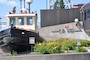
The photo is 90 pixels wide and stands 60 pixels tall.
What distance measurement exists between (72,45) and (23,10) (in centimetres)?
722

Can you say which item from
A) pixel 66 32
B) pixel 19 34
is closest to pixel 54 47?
pixel 19 34

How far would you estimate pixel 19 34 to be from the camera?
2580 cm

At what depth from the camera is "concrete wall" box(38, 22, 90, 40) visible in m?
34.8

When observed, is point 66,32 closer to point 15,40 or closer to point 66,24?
point 66,24

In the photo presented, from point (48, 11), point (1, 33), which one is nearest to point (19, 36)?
point (1, 33)

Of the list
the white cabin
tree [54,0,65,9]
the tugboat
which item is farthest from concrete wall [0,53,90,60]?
tree [54,0,65,9]

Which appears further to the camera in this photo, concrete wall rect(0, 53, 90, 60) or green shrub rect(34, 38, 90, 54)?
green shrub rect(34, 38, 90, 54)

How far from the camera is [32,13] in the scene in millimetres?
29969

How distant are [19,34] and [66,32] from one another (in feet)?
34.2

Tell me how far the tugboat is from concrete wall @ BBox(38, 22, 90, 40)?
4.87 m

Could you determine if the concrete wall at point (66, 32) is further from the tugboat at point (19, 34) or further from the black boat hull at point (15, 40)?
the black boat hull at point (15, 40)

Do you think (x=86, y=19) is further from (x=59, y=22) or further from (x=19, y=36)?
(x=19, y=36)

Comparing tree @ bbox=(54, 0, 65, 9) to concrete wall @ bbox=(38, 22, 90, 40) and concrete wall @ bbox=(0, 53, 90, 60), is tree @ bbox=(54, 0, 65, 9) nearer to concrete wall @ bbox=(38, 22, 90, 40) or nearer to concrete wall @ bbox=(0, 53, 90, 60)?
concrete wall @ bbox=(38, 22, 90, 40)

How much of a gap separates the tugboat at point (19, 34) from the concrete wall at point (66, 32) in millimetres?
4874
